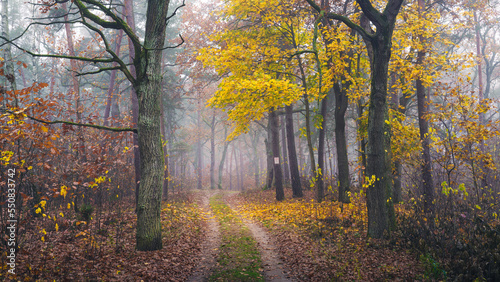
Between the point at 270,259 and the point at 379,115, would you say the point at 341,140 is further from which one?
the point at 270,259

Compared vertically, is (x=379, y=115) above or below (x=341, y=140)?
above

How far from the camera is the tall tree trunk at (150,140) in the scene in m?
6.95

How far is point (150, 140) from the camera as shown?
23.1 feet

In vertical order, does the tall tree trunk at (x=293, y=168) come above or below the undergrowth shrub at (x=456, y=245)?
above

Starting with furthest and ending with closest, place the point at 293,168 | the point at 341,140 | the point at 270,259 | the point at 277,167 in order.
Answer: the point at 277,167, the point at 293,168, the point at 341,140, the point at 270,259

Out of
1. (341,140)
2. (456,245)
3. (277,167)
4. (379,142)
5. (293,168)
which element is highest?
(341,140)

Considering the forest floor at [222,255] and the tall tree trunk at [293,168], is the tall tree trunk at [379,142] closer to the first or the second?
the forest floor at [222,255]

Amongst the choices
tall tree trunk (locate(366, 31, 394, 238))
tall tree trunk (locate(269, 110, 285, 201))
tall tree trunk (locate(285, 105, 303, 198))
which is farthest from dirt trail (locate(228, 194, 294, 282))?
tall tree trunk (locate(285, 105, 303, 198))

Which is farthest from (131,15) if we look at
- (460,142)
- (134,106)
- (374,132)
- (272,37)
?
(460,142)

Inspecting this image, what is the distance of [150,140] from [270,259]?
435 cm

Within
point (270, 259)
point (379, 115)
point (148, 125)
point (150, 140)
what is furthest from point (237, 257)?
point (379, 115)

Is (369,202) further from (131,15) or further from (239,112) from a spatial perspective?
(131,15)

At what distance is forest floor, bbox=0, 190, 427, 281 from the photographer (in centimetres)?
544

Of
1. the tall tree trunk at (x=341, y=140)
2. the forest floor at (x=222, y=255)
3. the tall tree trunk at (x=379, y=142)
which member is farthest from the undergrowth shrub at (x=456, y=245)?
the tall tree trunk at (x=341, y=140)
